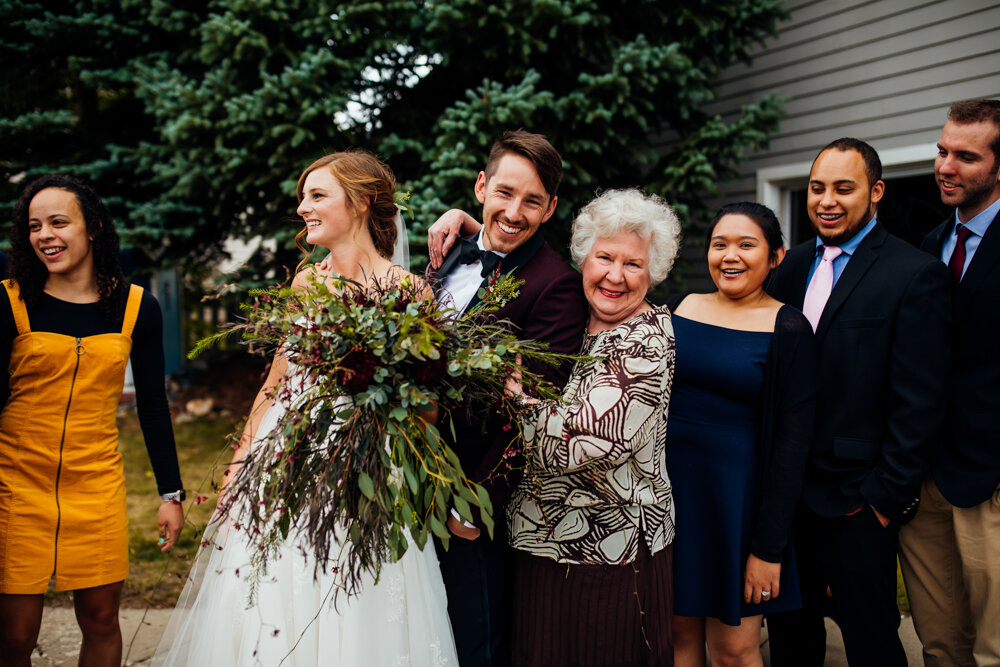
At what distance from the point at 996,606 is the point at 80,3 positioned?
8422 millimetres

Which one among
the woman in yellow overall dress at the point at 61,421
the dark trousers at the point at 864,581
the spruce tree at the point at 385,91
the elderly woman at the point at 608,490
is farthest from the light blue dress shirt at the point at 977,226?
the woman in yellow overall dress at the point at 61,421

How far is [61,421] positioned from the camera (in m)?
2.48

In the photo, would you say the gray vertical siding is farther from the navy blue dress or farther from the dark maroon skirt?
the dark maroon skirt

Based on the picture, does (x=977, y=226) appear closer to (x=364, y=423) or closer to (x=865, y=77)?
(x=364, y=423)

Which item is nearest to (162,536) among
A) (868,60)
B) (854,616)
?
(854,616)

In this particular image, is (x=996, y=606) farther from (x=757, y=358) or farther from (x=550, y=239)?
(x=550, y=239)

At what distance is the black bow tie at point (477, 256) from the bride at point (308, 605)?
342 millimetres

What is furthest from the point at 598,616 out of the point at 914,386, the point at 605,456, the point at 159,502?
the point at 159,502

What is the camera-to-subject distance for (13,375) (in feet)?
8.04

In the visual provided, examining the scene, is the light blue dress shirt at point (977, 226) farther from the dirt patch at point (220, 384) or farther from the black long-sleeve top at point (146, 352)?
the dirt patch at point (220, 384)

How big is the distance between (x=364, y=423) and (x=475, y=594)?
2.97 ft

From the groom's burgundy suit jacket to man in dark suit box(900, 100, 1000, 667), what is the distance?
54.3 inches

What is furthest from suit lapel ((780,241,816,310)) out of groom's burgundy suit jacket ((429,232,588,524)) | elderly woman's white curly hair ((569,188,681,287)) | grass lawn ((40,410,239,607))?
grass lawn ((40,410,239,607))

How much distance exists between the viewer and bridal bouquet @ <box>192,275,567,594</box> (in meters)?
1.84
